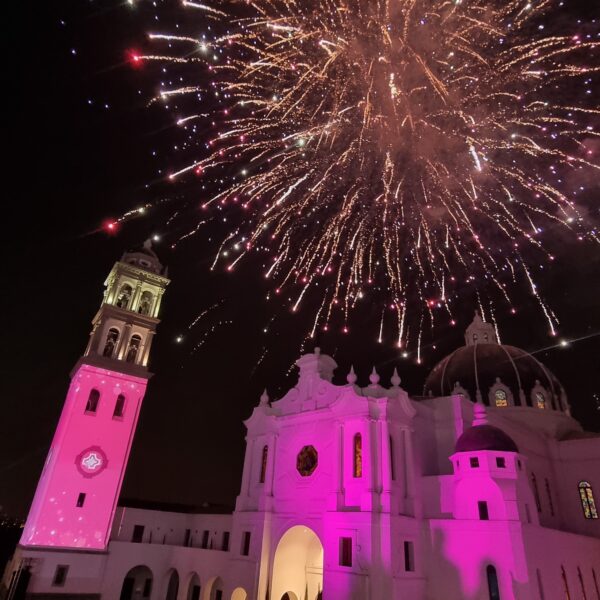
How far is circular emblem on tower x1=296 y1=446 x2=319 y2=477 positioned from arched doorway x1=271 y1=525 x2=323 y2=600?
3023mm

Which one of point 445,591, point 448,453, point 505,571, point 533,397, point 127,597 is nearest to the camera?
point 505,571

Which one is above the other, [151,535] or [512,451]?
[512,451]

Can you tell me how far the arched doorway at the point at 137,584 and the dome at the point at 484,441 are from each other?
23.7 m

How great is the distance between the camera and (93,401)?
30266 millimetres

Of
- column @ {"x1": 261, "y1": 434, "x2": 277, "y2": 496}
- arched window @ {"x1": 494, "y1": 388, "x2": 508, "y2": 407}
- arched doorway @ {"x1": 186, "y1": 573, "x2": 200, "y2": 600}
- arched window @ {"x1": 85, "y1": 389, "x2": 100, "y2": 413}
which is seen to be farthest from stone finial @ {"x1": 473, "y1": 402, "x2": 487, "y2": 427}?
arched window @ {"x1": 85, "y1": 389, "x2": 100, "y2": 413}

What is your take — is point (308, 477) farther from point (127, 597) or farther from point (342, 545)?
point (127, 597)

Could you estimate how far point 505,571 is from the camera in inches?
799

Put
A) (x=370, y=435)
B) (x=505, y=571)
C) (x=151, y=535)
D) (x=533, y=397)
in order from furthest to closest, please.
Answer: (x=533, y=397), (x=151, y=535), (x=370, y=435), (x=505, y=571)

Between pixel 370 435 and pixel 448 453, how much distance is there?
547 centimetres

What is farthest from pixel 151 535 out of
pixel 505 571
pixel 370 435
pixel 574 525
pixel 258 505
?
pixel 574 525

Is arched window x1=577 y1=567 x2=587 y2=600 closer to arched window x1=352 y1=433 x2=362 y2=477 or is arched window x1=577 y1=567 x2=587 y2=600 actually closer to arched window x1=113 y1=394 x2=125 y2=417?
arched window x1=352 y1=433 x2=362 y2=477

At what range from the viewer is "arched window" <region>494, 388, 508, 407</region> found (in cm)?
3669

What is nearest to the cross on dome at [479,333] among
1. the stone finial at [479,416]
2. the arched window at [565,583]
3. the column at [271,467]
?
the stone finial at [479,416]

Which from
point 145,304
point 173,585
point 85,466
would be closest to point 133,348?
point 145,304
